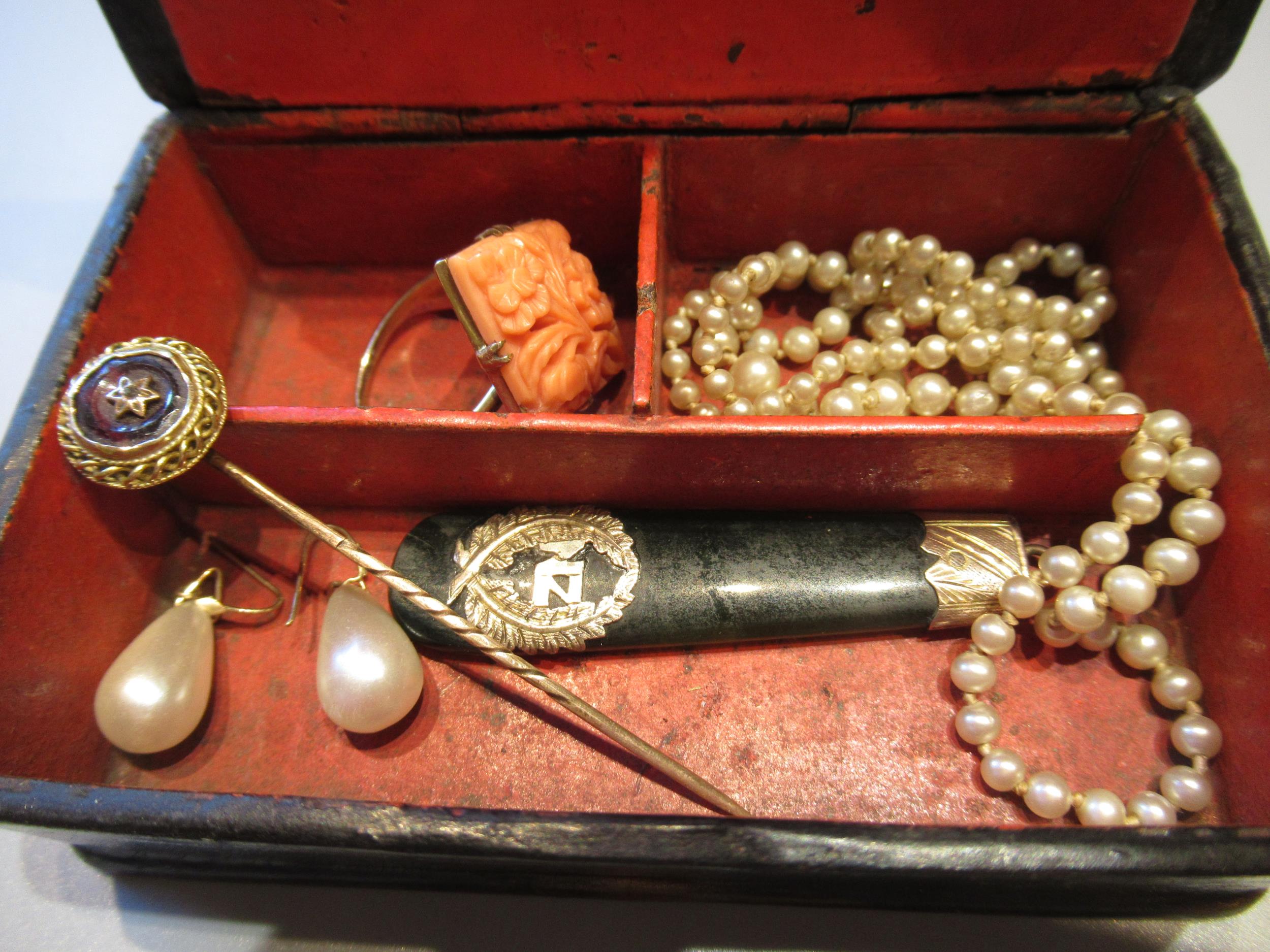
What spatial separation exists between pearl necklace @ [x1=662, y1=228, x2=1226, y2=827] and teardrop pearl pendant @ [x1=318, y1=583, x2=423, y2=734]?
0.55m

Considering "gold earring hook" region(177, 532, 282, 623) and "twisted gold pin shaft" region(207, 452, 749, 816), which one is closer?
"twisted gold pin shaft" region(207, 452, 749, 816)

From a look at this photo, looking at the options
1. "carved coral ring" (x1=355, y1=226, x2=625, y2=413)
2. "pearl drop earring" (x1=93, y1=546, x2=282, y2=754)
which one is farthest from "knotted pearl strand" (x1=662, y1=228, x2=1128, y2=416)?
"pearl drop earring" (x1=93, y1=546, x2=282, y2=754)

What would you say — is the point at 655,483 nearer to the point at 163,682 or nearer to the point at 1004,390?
the point at 1004,390

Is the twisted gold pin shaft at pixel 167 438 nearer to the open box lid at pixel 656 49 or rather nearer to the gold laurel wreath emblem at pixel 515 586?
the gold laurel wreath emblem at pixel 515 586

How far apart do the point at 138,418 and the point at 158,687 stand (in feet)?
1.15

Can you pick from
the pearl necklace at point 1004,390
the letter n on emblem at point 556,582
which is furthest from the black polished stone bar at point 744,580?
the pearl necklace at point 1004,390

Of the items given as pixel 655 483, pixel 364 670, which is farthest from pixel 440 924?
pixel 655 483

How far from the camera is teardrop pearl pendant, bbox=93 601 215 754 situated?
938 mm

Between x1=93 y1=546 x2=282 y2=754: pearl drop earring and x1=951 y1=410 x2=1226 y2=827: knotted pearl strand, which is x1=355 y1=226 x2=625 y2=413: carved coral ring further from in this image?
x1=951 y1=410 x2=1226 y2=827: knotted pearl strand

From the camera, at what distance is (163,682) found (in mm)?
957

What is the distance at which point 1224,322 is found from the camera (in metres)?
0.98

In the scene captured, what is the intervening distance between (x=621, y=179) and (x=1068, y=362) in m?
0.76

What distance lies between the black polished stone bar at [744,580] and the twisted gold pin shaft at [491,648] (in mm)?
72

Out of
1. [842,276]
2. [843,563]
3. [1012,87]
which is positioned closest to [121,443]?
[843,563]
